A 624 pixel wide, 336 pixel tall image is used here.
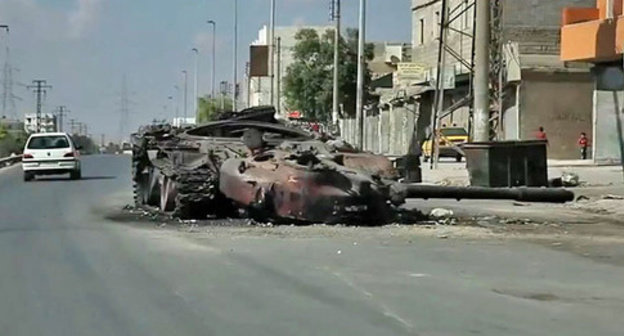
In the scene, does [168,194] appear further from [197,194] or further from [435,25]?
[435,25]

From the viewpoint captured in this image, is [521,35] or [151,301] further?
[521,35]

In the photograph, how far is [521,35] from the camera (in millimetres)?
59531

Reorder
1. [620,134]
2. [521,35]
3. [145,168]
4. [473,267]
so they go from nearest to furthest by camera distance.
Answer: [473,267] < [145,168] < [620,134] < [521,35]

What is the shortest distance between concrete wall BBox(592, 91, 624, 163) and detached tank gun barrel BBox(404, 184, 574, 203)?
2040 centimetres

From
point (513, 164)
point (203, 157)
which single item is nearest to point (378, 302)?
point (203, 157)

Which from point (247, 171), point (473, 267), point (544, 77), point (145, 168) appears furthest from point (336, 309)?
→ point (544, 77)

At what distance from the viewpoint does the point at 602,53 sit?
133 feet

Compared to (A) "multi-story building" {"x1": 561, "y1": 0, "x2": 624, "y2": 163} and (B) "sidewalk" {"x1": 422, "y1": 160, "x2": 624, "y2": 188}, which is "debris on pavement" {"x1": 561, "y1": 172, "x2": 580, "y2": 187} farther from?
(A) "multi-story building" {"x1": 561, "y1": 0, "x2": 624, "y2": 163}

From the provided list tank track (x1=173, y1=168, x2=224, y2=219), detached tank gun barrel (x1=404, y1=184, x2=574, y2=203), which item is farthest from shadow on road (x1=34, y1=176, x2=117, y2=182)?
detached tank gun barrel (x1=404, y1=184, x2=574, y2=203)

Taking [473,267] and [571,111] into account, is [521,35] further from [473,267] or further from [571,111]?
[473,267]

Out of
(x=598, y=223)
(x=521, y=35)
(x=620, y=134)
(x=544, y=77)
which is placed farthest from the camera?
(x=521, y=35)

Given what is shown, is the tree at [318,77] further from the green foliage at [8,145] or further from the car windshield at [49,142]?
the car windshield at [49,142]

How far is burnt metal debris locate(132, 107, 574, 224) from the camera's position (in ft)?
63.6

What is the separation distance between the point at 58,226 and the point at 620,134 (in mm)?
27693
